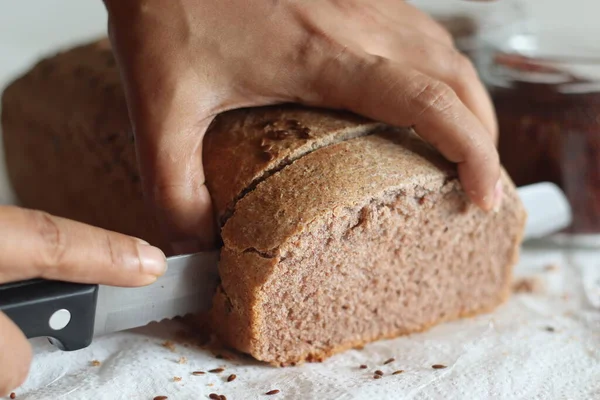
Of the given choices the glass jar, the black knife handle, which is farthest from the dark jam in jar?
the black knife handle

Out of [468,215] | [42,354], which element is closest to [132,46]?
[42,354]

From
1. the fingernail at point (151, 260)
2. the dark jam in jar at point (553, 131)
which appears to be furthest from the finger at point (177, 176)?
the dark jam in jar at point (553, 131)

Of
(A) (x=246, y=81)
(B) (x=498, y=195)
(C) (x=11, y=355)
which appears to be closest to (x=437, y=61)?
(B) (x=498, y=195)

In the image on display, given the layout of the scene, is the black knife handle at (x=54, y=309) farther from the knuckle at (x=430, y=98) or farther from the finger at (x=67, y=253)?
the knuckle at (x=430, y=98)

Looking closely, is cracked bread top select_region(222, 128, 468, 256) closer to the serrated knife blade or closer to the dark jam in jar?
the serrated knife blade

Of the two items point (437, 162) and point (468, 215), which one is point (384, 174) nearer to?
point (437, 162)

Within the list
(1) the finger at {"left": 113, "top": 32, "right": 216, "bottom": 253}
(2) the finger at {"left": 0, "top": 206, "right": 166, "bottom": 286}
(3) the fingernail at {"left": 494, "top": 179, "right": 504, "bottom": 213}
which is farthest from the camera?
(3) the fingernail at {"left": 494, "top": 179, "right": 504, "bottom": 213}
